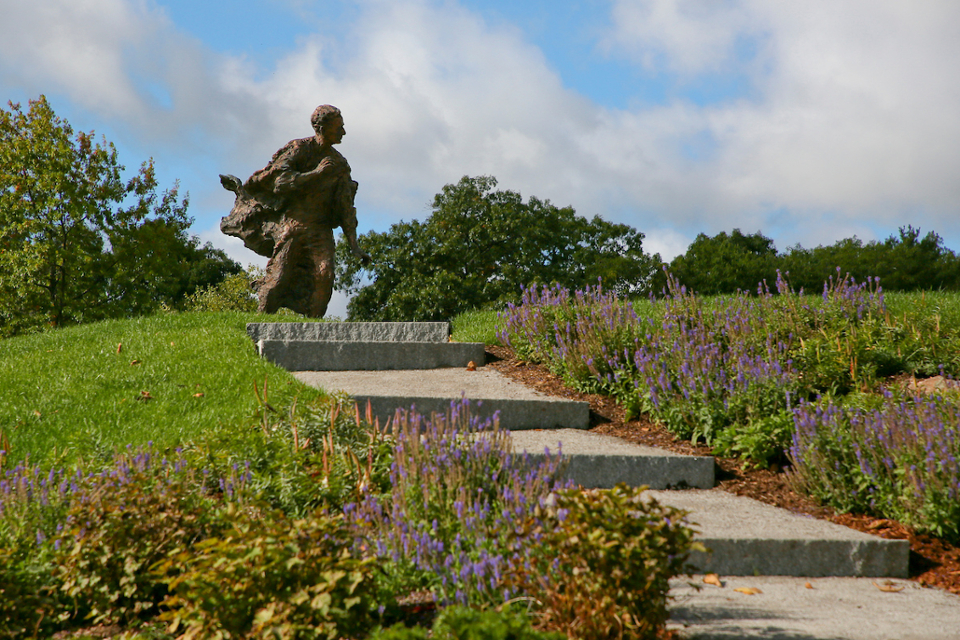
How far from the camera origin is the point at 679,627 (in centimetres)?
277

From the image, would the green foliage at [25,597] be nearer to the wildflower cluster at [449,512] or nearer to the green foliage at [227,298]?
the wildflower cluster at [449,512]

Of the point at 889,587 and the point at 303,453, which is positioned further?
the point at 303,453

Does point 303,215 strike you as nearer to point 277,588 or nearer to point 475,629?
point 277,588

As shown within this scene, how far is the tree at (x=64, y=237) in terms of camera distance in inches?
792

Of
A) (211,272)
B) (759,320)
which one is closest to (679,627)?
(759,320)

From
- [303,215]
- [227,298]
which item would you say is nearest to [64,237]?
[227,298]

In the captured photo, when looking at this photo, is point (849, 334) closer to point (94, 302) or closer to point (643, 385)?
point (643, 385)

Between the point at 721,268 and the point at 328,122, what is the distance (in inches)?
792

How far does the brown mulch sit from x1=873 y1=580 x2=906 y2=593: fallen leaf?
0.19 meters

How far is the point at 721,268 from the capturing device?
27047 millimetres

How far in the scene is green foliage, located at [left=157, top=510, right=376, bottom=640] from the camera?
8.21 ft

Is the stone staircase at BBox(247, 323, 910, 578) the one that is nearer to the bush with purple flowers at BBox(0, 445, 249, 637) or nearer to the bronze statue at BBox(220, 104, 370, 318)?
the bush with purple flowers at BBox(0, 445, 249, 637)

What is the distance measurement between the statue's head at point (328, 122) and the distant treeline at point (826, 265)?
16960mm

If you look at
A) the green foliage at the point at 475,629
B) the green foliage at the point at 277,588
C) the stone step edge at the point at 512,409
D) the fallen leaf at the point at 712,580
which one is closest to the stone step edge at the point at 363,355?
the stone step edge at the point at 512,409
